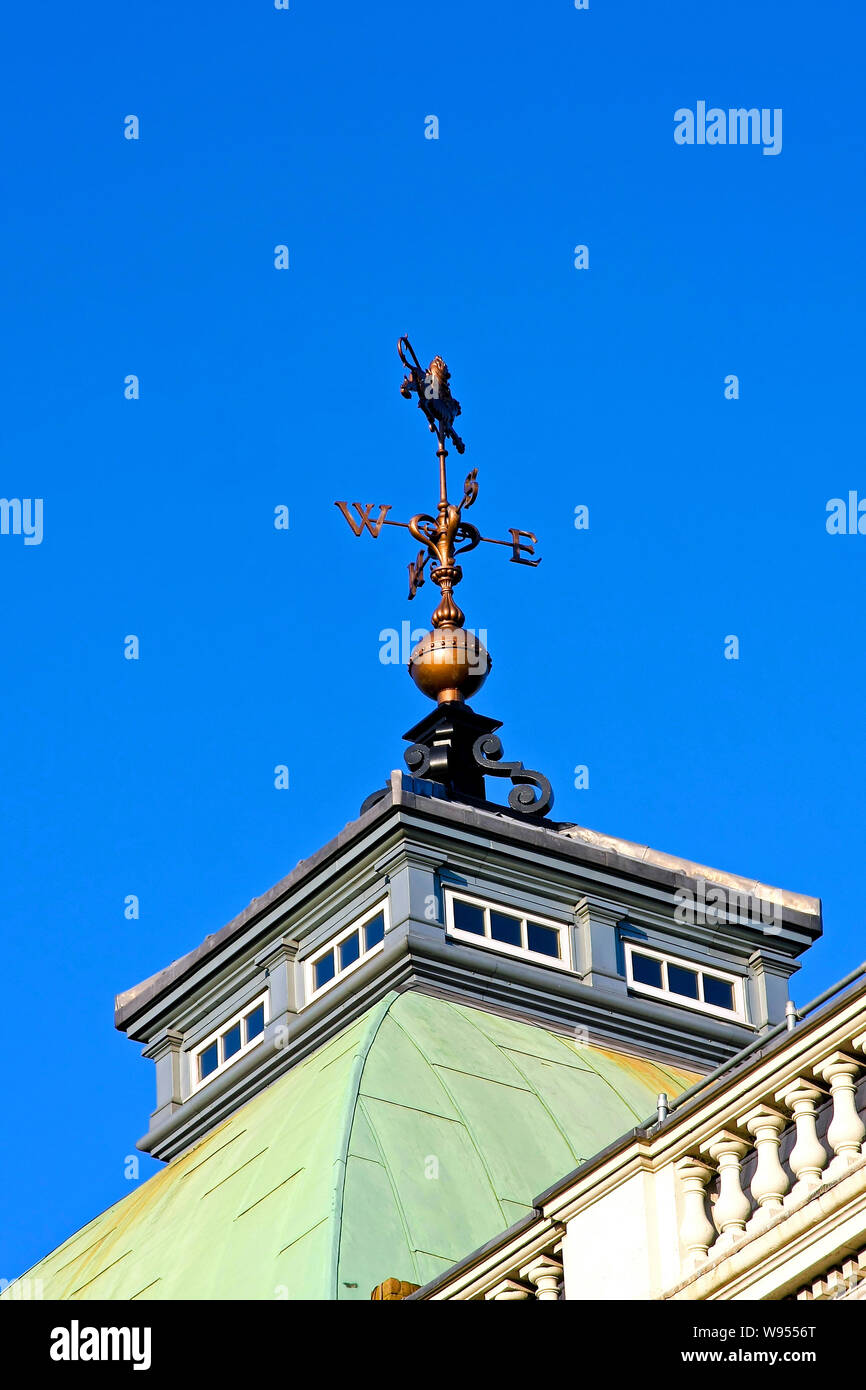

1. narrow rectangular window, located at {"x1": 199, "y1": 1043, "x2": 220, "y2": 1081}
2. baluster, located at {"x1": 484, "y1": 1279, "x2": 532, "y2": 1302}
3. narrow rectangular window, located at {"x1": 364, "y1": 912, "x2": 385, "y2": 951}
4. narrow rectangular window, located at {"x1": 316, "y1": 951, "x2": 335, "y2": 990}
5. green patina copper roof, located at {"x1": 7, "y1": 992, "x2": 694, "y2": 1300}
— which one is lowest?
baluster, located at {"x1": 484, "y1": 1279, "x2": 532, "y2": 1302}

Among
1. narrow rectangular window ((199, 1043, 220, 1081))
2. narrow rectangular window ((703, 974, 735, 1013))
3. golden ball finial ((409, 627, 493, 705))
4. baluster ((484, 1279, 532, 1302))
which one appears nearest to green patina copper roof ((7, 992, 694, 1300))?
narrow rectangular window ((703, 974, 735, 1013))

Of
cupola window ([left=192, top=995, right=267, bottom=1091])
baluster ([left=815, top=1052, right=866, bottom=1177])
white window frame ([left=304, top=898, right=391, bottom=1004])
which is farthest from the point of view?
cupola window ([left=192, top=995, right=267, bottom=1091])

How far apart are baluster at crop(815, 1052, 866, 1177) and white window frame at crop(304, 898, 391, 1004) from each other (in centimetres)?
1822

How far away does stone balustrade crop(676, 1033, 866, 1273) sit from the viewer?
17812 millimetres

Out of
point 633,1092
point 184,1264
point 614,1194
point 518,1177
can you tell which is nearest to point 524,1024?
point 633,1092

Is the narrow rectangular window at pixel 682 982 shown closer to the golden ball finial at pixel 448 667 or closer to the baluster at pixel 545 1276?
the golden ball finial at pixel 448 667

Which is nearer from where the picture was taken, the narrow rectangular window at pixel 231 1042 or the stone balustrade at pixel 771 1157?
the stone balustrade at pixel 771 1157

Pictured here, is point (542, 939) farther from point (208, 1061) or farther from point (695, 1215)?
point (695, 1215)

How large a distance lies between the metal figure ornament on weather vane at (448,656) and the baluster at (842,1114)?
20.7 m

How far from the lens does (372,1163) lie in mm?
30203

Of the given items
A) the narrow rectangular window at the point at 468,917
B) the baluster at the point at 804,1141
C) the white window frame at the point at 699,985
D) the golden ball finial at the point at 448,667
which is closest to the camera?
the baluster at the point at 804,1141

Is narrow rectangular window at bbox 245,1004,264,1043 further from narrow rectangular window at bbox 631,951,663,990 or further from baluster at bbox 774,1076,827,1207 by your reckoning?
baluster at bbox 774,1076,827,1207

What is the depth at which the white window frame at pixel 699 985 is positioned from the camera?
124 ft

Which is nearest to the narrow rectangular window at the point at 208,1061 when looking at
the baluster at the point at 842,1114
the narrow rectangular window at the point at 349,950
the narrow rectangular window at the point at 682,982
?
the narrow rectangular window at the point at 349,950
